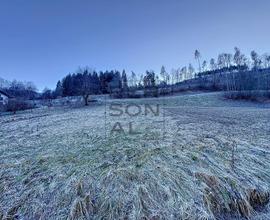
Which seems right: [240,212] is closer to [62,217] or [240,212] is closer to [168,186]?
[168,186]

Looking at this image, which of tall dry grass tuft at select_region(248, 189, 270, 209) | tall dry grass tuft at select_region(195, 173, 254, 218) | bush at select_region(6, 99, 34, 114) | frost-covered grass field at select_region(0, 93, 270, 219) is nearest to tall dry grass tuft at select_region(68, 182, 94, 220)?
frost-covered grass field at select_region(0, 93, 270, 219)

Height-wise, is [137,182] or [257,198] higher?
[137,182]

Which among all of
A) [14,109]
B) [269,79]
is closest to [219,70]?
[269,79]

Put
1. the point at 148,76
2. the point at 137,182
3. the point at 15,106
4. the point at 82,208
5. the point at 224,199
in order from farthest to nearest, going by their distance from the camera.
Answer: the point at 148,76
the point at 15,106
the point at 137,182
the point at 224,199
the point at 82,208

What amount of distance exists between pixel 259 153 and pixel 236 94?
35.4 metres

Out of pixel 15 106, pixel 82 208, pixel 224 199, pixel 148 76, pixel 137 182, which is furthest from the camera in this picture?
pixel 148 76

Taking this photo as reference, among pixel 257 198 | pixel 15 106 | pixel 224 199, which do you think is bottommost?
pixel 257 198

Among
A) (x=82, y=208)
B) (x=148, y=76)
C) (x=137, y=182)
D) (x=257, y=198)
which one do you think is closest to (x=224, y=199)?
(x=257, y=198)

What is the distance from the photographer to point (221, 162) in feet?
15.1

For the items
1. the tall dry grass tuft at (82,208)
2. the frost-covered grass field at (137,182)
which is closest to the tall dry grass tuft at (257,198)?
the frost-covered grass field at (137,182)

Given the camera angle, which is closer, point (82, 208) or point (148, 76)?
point (82, 208)

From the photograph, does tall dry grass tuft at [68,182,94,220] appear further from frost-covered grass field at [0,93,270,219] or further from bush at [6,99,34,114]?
bush at [6,99,34,114]

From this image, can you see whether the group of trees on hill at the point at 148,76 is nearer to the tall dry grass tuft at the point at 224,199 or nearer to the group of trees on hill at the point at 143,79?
the group of trees on hill at the point at 143,79

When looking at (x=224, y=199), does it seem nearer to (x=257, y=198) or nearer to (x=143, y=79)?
(x=257, y=198)
